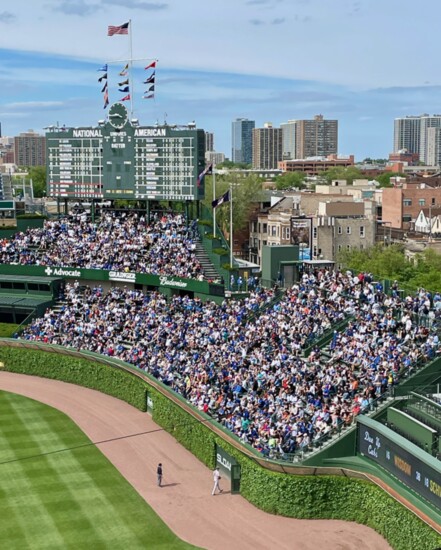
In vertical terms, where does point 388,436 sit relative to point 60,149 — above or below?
below

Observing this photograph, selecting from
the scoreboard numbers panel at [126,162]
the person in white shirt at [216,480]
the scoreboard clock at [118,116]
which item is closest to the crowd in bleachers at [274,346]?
the person in white shirt at [216,480]

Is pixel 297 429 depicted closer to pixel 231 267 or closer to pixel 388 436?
pixel 388 436

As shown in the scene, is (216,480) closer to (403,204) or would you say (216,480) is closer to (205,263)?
(205,263)

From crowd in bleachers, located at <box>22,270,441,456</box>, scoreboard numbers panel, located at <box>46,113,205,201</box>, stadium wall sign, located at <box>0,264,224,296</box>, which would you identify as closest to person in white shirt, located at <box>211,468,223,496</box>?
crowd in bleachers, located at <box>22,270,441,456</box>

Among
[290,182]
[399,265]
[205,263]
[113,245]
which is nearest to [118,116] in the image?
[113,245]

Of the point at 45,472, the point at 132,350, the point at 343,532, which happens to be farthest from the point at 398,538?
the point at 132,350

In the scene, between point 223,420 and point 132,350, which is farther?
point 132,350

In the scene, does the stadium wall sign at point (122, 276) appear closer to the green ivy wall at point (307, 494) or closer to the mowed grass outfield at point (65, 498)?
the green ivy wall at point (307, 494)

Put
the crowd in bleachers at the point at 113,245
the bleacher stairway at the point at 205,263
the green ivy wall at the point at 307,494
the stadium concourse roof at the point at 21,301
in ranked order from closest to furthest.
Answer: the green ivy wall at the point at 307,494 → the bleacher stairway at the point at 205,263 → the crowd in bleachers at the point at 113,245 → the stadium concourse roof at the point at 21,301
